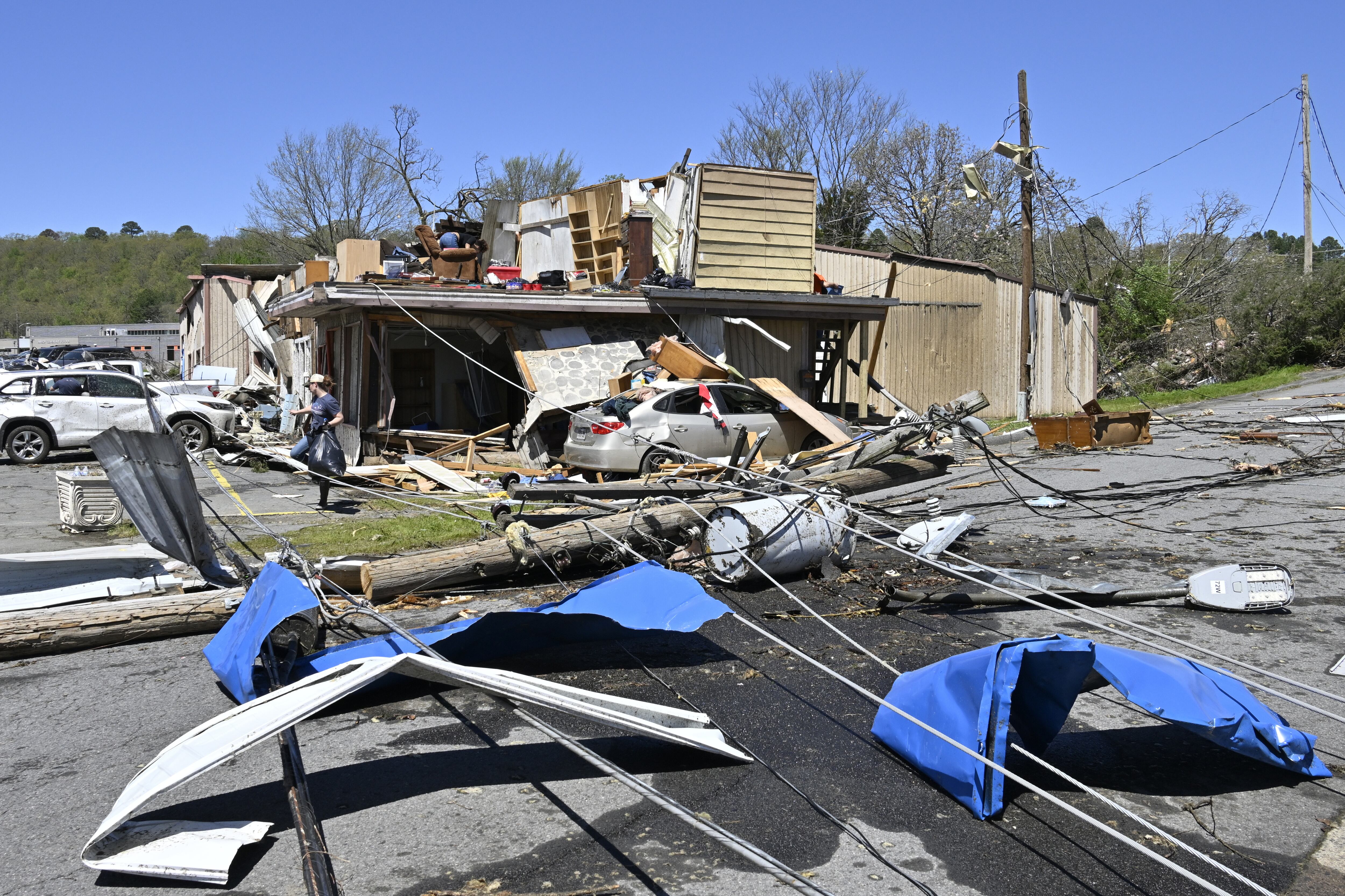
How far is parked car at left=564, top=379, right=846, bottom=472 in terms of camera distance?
13016 mm

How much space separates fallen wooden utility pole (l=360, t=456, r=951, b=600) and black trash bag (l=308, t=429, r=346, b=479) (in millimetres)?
4200

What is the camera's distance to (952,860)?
365cm

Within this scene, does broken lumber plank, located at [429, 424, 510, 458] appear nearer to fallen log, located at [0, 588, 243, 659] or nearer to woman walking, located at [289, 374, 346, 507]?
woman walking, located at [289, 374, 346, 507]

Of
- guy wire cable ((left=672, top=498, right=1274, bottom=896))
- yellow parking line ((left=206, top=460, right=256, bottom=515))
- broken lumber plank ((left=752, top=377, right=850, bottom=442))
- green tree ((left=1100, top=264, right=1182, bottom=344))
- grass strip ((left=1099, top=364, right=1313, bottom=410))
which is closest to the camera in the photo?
guy wire cable ((left=672, top=498, right=1274, bottom=896))

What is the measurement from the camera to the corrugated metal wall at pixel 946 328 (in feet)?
72.8

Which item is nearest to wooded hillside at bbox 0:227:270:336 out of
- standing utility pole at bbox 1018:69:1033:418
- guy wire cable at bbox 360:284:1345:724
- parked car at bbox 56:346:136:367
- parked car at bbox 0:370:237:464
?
parked car at bbox 56:346:136:367

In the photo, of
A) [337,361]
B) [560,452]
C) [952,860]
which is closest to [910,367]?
[560,452]

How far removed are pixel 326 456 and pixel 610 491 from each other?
465cm

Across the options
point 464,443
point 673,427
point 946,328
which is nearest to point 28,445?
point 464,443

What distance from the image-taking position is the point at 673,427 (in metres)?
13.5

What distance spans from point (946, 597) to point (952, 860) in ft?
11.8

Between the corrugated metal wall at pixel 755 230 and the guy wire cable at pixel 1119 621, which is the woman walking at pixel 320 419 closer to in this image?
the guy wire cable at pixel 1119 621

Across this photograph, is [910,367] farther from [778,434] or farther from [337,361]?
[337,361]

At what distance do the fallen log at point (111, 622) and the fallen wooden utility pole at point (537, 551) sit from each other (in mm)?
1081
